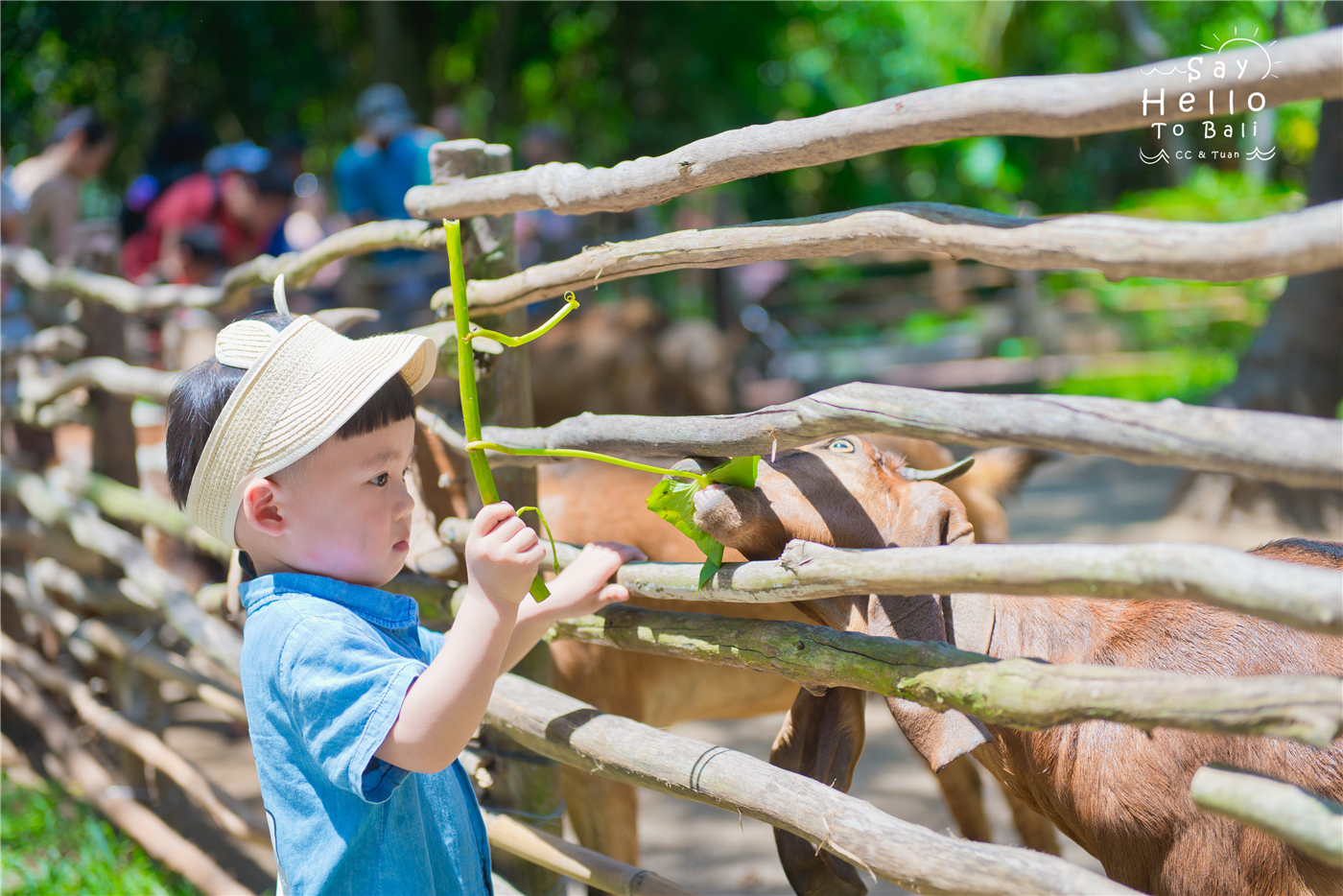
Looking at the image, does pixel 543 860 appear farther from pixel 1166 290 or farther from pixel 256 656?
pixel 1166 290

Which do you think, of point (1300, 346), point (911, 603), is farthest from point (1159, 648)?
point (1300, 346)

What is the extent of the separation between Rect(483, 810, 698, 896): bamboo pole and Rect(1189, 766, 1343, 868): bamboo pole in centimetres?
100

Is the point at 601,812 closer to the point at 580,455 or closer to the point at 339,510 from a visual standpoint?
the point at 580,455

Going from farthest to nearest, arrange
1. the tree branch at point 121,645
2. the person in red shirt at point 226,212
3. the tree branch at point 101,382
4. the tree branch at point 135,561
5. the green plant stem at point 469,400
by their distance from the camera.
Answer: the person in red shirt at point 226,212, the tree branch at point 121,645, the tree branch at point 101,382, the tree branch at point 135,561, the green plant stem at point 469,400

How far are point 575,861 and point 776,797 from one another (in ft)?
2.03

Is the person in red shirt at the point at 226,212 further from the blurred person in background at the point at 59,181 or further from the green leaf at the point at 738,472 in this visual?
the green leaf at the point at 738,472

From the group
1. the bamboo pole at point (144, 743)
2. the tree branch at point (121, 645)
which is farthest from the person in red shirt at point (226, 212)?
the bamboo pole at point (144, 743)

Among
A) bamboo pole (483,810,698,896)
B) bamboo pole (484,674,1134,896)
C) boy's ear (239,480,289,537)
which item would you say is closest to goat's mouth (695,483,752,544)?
bamboo pole (484,674,1134,896)

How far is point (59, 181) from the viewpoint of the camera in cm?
553

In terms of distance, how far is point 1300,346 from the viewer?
6.55m

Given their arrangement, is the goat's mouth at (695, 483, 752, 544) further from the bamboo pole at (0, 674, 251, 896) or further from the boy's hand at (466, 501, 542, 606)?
the bamboo pole at (0, 674, 251, 896)

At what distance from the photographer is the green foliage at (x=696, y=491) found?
1.68 m

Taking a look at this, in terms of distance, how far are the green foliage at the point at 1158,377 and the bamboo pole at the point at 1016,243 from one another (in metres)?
9.98

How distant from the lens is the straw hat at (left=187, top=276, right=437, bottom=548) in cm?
149
